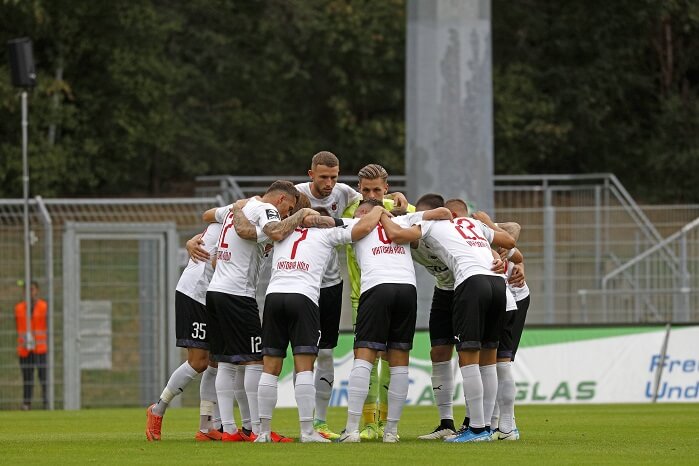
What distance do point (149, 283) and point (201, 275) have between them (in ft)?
30.8

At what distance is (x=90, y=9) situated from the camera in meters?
35.2

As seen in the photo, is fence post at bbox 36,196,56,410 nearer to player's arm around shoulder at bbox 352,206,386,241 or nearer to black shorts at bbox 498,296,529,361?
black shorts at bbox 498,296,529,361

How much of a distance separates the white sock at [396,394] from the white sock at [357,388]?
0.72 feet

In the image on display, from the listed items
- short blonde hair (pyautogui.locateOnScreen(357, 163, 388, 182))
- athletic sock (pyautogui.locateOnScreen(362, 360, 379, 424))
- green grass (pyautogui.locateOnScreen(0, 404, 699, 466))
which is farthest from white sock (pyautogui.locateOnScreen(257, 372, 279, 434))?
short blonde hair (pyautogui.locateOnScreen(357, 163, 388, 182))

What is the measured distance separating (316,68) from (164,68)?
452 centimetres

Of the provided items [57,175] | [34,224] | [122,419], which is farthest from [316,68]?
[122,419]

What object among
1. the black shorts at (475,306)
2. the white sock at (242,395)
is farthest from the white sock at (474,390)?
the white sock at (242,395)

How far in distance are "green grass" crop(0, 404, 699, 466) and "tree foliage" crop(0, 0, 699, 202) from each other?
18.2 metres

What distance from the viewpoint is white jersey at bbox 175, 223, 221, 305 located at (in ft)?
45.9

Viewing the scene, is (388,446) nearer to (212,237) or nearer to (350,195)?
(212,237)

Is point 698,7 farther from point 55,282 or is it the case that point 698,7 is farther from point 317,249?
point 317,249

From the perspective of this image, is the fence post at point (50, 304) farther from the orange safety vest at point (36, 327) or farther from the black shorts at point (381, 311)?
the black shorts at point (381, 311)

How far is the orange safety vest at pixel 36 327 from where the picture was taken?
22.7 m

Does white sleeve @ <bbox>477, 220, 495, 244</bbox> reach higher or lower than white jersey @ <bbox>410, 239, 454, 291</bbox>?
higher
